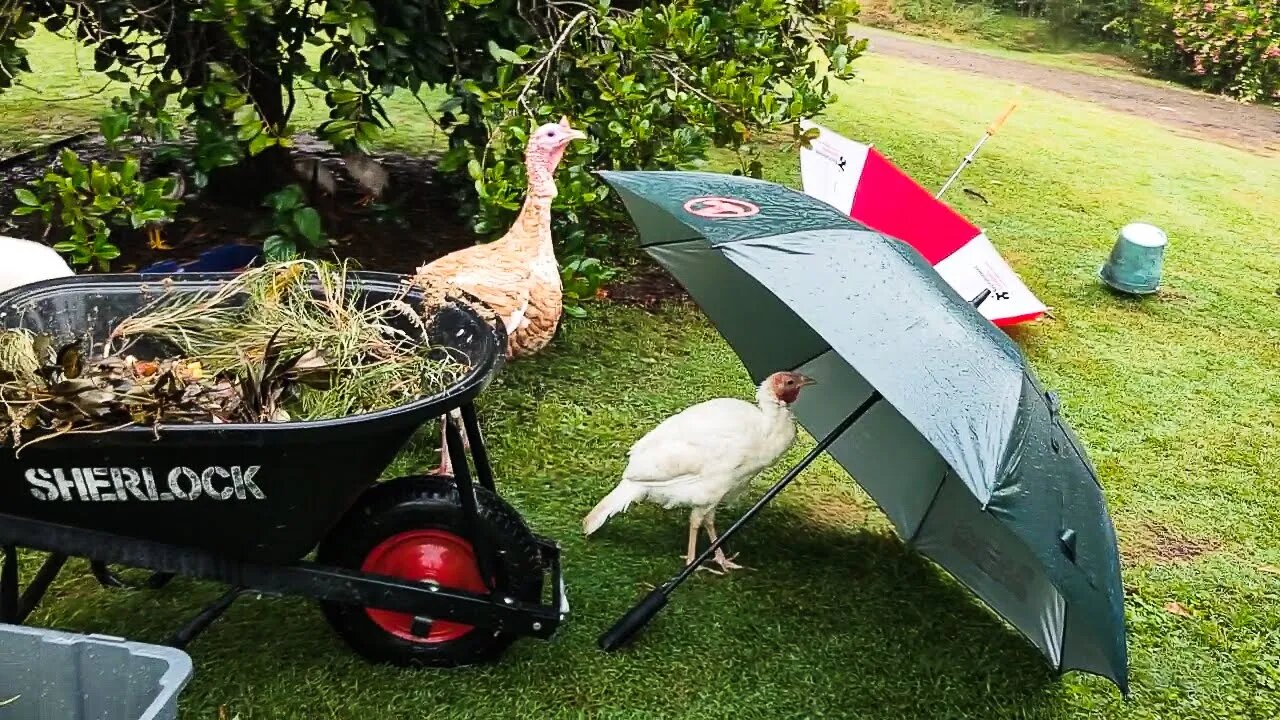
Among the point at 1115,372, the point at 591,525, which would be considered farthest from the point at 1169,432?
the point at 591,525

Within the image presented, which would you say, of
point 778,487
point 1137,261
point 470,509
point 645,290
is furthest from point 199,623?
point 1137,261

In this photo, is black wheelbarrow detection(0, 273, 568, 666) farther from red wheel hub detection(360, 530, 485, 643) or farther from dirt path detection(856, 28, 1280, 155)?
dirt path detection(856, 28, 1280, 155)

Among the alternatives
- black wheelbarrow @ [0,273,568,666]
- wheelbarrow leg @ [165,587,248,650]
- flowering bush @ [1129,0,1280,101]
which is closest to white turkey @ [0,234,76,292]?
black wheelbarrow @ [0,273,568,666]

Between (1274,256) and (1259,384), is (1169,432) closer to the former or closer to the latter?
(1259,384)

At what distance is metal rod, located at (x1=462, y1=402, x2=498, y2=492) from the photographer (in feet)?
7.90

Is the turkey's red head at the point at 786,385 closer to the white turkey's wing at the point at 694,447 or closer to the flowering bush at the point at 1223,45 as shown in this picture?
the white turkey's wing at the point at 694,447

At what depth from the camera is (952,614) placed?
10.2 feet

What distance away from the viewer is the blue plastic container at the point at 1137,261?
5.61 metres

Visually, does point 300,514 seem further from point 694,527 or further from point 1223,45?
point 1223,45

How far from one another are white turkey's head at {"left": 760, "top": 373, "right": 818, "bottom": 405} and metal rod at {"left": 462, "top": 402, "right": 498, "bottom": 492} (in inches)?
31.7

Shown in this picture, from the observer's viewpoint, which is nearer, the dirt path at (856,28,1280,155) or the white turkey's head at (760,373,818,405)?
the white turkey's head at (760,373,818,405)

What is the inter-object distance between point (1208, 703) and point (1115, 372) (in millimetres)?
2236

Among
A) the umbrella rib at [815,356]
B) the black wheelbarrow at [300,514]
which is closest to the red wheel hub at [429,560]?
the black wheelbarrow at [300,514]

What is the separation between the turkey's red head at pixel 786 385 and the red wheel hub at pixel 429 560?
97 centimetres
